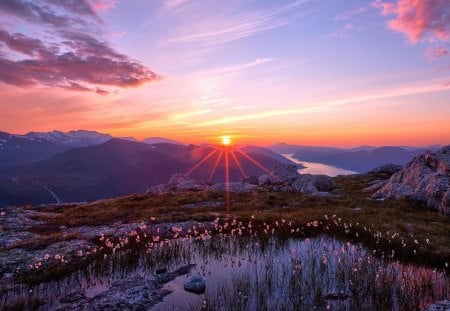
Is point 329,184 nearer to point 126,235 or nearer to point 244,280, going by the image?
point 126,235

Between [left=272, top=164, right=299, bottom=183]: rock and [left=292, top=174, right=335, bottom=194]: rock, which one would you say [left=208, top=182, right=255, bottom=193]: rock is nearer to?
[left=292, top=174, right=335, bottom=194]: rock

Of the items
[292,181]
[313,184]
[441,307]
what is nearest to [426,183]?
[313,184]

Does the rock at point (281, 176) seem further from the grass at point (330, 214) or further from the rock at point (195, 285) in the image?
the rock at point (195, 285)

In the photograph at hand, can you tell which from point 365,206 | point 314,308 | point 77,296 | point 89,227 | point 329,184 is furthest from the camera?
point 329,184

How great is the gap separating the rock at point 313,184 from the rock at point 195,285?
40.3m

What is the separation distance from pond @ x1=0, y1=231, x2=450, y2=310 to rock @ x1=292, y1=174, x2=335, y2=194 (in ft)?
110

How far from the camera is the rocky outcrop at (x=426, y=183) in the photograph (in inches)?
1442

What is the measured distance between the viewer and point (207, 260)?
65.5 feet

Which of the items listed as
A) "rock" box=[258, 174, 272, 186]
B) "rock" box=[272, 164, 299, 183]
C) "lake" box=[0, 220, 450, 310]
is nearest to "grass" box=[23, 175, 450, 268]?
"lake" box=[0, 220, 450, 310]

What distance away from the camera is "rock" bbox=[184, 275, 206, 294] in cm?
1532

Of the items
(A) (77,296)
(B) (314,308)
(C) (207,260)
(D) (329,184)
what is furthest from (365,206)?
(A) (77,296)

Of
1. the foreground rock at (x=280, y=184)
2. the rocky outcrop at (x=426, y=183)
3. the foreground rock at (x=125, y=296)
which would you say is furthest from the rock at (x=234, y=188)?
the foreground rock at (x=125, y=296)

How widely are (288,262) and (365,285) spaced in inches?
187

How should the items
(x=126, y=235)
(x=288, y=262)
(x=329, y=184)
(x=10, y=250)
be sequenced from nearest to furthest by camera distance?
(x=288, y=262) < (x=10, y=250) < (x=126, y=235) < (x=329, y=184)
